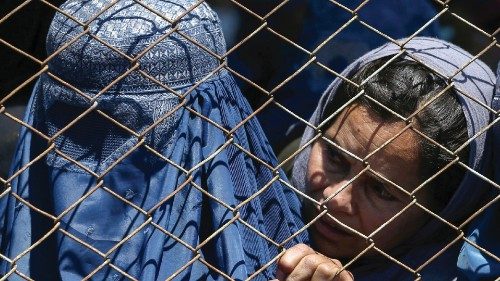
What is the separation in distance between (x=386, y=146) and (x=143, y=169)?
1.85 feet

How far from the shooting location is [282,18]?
3.64 meters

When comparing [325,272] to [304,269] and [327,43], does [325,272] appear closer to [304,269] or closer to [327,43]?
[304,269]

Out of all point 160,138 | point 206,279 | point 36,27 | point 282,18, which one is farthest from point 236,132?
point 36,27

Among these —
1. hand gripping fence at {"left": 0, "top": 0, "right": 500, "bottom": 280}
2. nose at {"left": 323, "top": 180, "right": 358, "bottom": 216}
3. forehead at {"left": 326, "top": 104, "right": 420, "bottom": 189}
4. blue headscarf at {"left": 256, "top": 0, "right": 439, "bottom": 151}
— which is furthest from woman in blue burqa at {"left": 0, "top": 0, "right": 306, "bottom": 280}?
blue headscarf at {"left": 256, "top": 0, "right": 439, "bottom": 151}

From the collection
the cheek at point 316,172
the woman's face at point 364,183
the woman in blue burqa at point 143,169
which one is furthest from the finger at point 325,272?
the cheek at point 316,172

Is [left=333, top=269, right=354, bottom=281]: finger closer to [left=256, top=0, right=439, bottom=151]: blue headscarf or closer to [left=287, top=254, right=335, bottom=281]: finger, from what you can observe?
[left=287, top=254, right=335, bottom=281]: finger

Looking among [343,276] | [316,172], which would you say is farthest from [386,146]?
[343,276]

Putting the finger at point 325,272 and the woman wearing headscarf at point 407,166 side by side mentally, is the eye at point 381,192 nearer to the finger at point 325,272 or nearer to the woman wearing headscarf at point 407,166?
the woman wearing headscarf at point 407,166

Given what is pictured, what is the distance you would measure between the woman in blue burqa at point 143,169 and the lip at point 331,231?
6cm

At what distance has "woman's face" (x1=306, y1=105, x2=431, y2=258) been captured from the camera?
8.83 ft

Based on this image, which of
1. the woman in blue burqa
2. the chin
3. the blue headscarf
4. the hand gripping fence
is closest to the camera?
the hand gripping fence

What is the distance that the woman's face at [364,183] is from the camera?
2691 mm

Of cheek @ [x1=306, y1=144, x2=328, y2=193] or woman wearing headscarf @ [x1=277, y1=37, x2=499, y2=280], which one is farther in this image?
cheek @ [x1=306, y1=144, x2=328, y2=193]

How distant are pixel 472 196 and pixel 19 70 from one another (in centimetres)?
172
